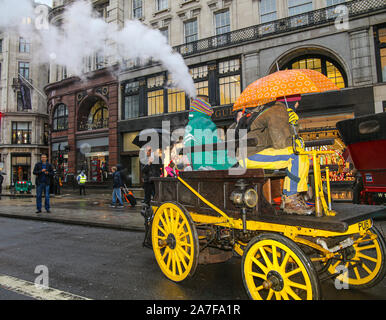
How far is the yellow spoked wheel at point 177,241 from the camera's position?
3.02 metres

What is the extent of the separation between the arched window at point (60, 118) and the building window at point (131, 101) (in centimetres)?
774

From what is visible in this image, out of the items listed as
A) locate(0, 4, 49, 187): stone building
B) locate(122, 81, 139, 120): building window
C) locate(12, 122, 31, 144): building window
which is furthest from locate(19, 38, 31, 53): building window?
locate(122, 81, 139, 120): building window

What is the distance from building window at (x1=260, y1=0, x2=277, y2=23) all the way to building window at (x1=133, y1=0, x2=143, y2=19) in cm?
917

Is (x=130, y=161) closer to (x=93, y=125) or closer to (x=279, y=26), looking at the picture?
(x=93, y=125)

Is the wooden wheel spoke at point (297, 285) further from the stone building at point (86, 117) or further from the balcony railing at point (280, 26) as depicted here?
the stone building at point (86, 117)

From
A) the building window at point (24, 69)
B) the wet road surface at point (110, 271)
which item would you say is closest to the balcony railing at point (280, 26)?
the wet road surface at point (110, 271)

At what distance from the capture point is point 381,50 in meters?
13.7

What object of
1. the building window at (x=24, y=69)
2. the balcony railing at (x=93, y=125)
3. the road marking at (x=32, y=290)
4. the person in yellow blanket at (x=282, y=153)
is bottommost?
the road marking at (x=32, y=290)

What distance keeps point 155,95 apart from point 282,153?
60.0 feet

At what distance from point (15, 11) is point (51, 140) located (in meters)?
21.8

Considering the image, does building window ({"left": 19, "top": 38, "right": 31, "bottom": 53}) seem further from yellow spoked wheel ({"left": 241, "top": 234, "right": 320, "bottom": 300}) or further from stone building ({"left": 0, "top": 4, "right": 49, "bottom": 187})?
yellow spoked wheel ({"left": 241, "top": 234, "right": 320, "bottom": 300})

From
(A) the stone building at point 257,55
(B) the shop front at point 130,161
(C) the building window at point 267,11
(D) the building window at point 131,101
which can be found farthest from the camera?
(B) the shop front at point 130,161
